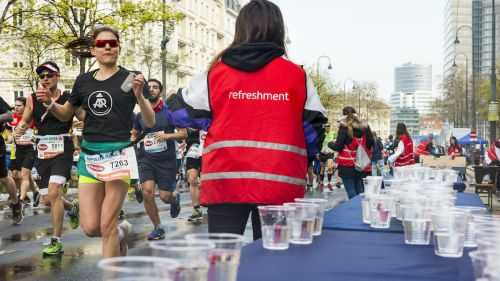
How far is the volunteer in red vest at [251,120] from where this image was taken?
3.73 metres

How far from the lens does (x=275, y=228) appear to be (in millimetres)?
2607

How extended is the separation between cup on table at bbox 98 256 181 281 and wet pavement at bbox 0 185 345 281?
305 cm

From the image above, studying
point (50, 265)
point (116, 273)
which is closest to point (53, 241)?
point (50, 265)

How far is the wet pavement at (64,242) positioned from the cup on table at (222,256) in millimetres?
2653

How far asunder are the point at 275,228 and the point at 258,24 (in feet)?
5.36

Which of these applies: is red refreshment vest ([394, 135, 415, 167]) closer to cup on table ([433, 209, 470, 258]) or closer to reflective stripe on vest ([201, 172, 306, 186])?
reflective stripe on vest ([201, 172, 306, 186])

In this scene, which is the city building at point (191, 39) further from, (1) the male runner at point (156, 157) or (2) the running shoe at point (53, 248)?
(2) the running shoe at point (53, 248)

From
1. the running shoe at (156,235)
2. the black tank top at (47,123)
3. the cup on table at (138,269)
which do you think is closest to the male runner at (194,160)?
the running shoe at (156,235)

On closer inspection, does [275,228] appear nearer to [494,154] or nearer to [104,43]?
[104,43]

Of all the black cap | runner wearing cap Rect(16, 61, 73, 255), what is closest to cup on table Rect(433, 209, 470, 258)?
the black cap

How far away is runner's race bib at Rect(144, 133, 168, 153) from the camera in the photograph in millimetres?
9547

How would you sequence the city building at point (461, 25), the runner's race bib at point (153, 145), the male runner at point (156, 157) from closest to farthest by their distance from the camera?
the male runner at point (156, 157) → the runner's race bib at point (153, 145) → the city building at point (461, 25)

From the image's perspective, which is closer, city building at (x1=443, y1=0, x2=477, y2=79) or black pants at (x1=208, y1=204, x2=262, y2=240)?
black pants at (x1=208, y1=204, x2=262, y2=240)

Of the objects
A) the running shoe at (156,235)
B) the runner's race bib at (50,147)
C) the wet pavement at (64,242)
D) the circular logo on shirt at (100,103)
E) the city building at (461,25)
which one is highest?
the city building at (461,25)
